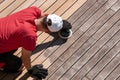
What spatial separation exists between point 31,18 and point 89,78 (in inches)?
53.3

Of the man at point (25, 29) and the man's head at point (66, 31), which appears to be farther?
the man's head at point (66, 31)

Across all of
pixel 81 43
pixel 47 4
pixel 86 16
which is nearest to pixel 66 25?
pixel 81 43

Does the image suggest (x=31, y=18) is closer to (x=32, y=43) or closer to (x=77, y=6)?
(x=32, y=43)

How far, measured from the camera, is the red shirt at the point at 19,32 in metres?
3.97

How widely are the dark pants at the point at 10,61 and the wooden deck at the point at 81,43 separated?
16 cm

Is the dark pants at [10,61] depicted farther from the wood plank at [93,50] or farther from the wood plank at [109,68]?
the wood plank at [109,68]

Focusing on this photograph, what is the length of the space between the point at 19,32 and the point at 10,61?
0.71m

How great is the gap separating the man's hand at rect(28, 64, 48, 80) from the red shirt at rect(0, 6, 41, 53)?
1.95 feet

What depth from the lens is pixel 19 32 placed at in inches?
157

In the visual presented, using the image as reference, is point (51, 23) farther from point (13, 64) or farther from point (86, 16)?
point (86, 16)

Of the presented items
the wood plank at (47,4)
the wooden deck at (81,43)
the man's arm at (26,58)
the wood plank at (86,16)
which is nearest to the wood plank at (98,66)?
the wooden deck at (81,43)

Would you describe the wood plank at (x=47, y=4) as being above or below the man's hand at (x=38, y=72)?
above

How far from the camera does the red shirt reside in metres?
3.97

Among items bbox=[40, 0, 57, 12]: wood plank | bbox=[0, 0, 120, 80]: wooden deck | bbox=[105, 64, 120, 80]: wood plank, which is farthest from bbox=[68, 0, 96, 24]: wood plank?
bbox=[105, 64, 120, 80]: wood plank
